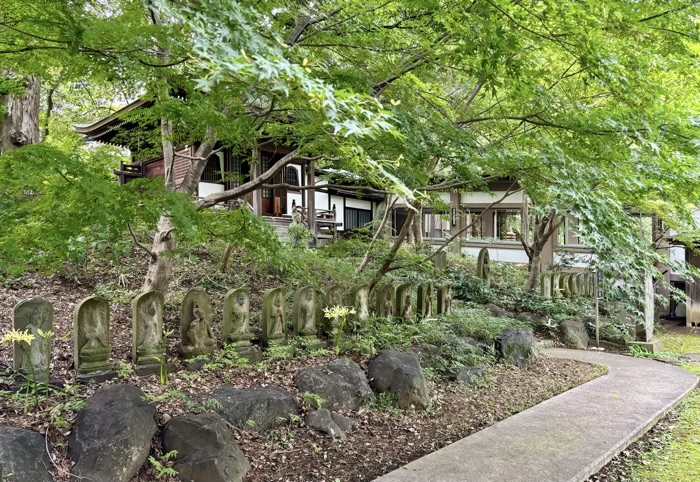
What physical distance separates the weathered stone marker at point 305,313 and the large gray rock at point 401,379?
933 millimetres

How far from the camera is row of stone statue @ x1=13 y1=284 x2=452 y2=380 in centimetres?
397

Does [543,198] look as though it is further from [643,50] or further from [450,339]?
[450,339]

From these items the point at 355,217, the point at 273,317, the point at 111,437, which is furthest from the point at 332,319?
the point at 355,217

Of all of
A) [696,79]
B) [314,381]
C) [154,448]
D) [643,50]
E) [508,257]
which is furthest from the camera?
[508,257]

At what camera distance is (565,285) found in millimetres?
13492

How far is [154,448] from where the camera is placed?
3670 millimetres

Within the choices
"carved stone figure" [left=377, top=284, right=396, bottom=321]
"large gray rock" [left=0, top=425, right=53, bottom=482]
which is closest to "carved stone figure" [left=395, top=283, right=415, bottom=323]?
"carved stone figure" [left=377, top=284, right=396, bottom=321]

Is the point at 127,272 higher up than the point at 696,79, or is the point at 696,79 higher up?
the point at 696,79

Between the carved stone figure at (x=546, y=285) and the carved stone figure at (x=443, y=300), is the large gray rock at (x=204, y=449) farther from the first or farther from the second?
the carved stone figure at (x=546, y=285)

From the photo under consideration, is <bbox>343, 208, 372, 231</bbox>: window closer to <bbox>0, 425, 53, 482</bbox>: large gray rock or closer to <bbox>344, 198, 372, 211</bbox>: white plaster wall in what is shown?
<bbox>344, 198, 372, 211</bbox>: white plaster wall

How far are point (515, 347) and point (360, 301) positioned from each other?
107 inches

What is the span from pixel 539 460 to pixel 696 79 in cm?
520

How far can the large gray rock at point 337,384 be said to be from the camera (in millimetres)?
4992

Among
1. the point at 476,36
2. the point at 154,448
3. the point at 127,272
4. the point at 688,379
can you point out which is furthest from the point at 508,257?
the point at 154,448
